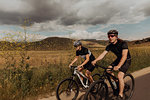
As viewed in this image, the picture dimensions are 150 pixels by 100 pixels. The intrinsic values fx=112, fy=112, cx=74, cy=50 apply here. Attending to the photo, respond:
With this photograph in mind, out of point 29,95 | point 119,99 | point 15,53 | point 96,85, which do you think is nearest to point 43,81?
point 29,95

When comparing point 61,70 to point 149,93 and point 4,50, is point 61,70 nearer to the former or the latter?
point 4,50

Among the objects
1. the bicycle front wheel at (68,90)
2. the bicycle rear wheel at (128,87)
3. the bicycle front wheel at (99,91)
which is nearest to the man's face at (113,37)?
the bicycle front wheel at (99,91)

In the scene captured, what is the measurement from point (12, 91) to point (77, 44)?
108 inches

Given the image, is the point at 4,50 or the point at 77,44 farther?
the point at 4,50

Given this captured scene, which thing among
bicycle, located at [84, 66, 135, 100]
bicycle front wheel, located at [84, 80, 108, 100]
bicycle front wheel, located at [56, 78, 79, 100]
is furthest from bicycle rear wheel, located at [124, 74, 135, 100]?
bicycle front wheel, located at [56, 78, 79, 100]

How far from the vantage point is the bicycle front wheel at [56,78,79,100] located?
3751 mm

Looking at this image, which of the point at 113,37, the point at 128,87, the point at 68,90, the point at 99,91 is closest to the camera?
the point at 99,91

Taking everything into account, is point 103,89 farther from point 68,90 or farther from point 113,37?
point 113,37

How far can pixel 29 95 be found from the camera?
3.87m

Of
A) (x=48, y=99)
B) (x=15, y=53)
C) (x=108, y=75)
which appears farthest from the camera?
(x=15, y=53)

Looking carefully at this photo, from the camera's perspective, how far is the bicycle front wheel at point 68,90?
12.3ft

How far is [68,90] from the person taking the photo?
12.8ft

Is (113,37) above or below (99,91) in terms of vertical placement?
above

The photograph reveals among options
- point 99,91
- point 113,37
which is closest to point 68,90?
point 99,91
